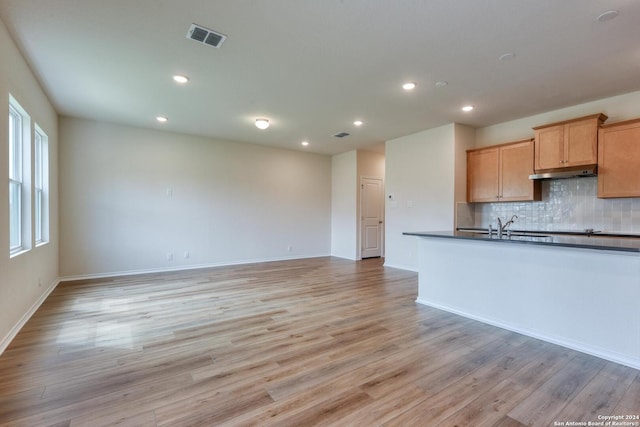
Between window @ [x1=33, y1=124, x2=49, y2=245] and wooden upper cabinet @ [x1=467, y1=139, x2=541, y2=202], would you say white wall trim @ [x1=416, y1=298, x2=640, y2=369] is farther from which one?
window @ [x1=33, y1=124, x2=49, y2=245]

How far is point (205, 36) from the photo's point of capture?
2.75 metres

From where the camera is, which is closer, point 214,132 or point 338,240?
point 214,132

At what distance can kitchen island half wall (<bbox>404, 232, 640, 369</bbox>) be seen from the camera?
2461 mm

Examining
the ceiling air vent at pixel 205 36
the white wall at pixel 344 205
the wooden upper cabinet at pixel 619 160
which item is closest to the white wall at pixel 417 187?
the white wall at pixel 344 205

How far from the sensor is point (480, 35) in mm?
2705

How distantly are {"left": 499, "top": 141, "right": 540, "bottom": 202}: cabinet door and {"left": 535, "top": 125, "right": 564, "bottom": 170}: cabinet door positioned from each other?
14cm

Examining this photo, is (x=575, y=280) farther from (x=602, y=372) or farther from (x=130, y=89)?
(x=130, y=89)

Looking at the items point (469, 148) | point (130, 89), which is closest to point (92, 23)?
point (130, 89)

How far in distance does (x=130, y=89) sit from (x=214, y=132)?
2176 mm

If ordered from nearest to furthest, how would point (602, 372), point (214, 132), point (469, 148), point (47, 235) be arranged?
point (602, 372), point (47, 235), point (469, 148), point (214, 132)

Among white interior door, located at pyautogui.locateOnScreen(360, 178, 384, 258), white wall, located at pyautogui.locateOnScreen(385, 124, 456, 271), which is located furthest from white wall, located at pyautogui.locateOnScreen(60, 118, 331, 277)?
white wall, located at pyautogui.locateOnScreen(385, 124, 456, 271)

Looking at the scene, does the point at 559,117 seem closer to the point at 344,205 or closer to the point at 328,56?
the point at 328,56

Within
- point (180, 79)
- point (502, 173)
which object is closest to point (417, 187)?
point (502, 173)

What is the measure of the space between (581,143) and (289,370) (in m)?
4.77
